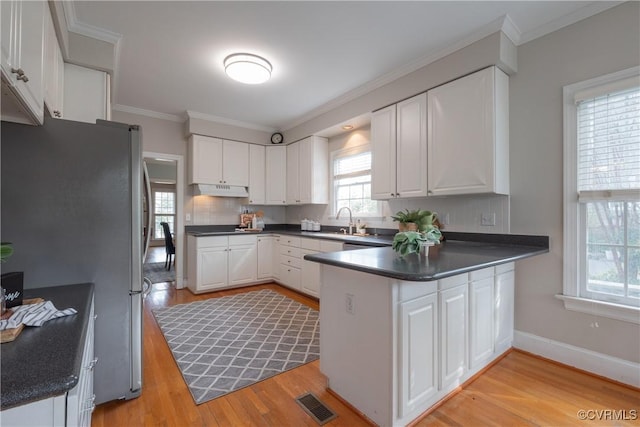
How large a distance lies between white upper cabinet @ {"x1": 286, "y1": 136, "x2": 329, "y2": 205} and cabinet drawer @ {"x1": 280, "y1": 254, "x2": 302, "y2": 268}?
95 cm

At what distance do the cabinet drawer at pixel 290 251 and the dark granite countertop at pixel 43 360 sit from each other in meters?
3.14

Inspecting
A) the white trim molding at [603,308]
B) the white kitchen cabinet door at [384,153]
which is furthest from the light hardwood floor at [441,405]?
the white kitchen cabinet door at [384,153]

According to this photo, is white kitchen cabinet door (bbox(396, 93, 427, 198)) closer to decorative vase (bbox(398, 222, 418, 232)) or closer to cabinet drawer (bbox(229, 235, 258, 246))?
decorative vase (bbox(398, 222, 418, 232))

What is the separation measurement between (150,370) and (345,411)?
1536 mm

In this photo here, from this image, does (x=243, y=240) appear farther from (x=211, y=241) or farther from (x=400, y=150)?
(x=400, y=150)

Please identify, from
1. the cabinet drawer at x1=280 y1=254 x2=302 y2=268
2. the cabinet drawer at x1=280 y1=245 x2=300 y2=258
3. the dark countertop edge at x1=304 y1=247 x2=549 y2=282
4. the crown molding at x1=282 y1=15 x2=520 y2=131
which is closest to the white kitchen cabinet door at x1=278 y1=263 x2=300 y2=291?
the cabinet drawer at x1=280 y1=254 x2=302 y2=268

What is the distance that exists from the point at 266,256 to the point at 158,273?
2.69 metres

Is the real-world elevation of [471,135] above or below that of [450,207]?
above

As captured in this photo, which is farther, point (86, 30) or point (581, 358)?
point (86, 30)

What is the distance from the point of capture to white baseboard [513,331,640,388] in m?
2.01

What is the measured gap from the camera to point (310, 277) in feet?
13.1

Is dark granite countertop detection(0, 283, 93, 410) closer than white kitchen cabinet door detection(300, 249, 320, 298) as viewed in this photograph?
Yes

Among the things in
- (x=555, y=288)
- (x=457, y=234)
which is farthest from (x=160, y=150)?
(x=555, y=288)

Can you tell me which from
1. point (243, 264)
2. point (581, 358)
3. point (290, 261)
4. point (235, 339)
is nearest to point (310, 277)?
point (290, 261)
